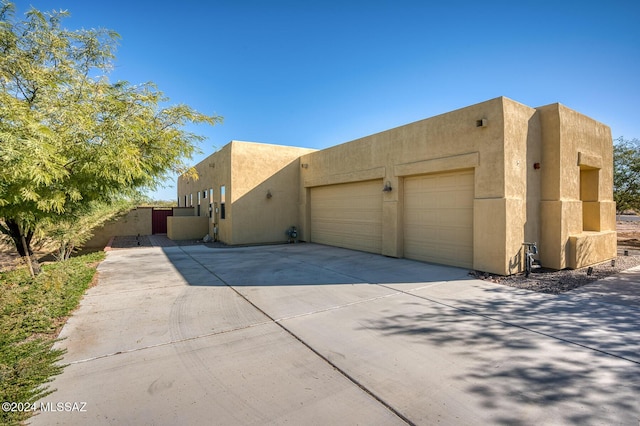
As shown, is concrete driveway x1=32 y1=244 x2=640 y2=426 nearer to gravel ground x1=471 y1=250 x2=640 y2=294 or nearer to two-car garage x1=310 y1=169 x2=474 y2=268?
gravel ground x1=471 y1=250 x2=640 y2=294

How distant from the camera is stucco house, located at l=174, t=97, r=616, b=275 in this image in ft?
22.8

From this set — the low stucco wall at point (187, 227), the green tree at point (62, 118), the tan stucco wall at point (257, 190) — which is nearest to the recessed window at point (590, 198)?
the tan stucco wall at point (257, 190)

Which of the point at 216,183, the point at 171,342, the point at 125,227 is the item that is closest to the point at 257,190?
the point at 216,183

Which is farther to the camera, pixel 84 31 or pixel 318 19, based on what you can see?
pixel 318 19

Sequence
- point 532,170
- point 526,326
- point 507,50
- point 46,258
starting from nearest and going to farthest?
point 526,326 < point 532,170 < point 507,50 < point 46,258

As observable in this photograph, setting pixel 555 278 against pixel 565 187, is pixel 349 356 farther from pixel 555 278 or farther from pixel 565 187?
pixel 565 187

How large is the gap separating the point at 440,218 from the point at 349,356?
6165 mm

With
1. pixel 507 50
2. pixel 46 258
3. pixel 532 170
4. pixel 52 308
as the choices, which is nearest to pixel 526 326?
pixel 532 170

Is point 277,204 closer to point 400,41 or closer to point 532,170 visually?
point 400,41

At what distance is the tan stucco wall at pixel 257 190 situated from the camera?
13.1 metres

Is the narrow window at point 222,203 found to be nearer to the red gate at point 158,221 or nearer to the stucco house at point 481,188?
the stucco house at point 481,188

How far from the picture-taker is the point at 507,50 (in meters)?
8.02

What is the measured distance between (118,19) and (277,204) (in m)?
9.01

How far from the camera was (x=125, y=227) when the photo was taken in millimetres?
18016
